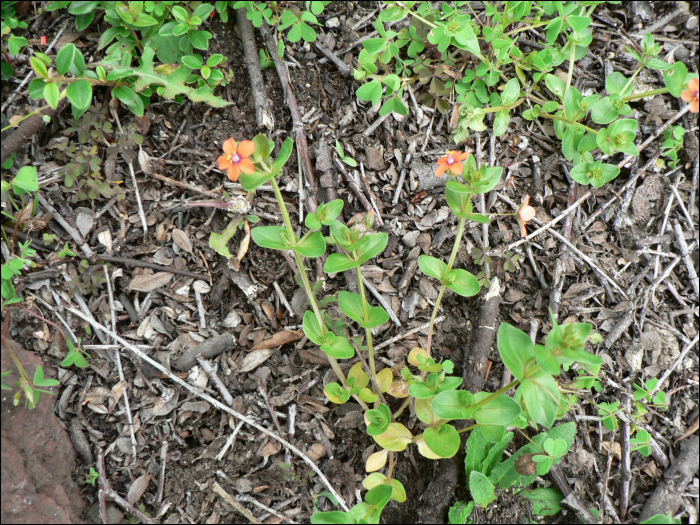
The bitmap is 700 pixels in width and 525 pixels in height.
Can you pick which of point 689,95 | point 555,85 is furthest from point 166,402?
point 689,95

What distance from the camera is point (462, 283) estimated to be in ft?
8.33

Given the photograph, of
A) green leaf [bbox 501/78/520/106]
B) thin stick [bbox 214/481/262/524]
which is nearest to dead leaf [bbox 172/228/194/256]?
thin stick [bbox 214/481/262/524]

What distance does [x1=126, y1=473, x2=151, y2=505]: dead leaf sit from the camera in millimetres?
2484

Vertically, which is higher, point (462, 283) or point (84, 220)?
point (84, 220)

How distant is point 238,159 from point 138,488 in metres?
1.81

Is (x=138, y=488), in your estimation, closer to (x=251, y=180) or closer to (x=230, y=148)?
(x=251, y=180)

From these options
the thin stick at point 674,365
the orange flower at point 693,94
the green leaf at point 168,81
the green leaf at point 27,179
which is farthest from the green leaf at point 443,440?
the green leaf at point 27,179

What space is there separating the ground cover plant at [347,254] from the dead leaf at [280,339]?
0.01m

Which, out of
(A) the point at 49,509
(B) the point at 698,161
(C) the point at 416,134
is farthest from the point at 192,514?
(B) the point at 698,161

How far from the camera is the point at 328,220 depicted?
233 cm

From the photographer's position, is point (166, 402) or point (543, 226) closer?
point (166, 402)

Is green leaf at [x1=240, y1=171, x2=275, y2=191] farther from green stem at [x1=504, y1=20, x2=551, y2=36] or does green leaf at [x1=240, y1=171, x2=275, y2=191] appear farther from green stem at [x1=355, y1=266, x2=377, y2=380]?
green stem at [x1=504, y1=20, x2=551, y2=36]

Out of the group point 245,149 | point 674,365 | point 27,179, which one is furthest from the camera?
point 674,365

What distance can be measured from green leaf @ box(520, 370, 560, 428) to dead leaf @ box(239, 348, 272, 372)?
4.69ft
